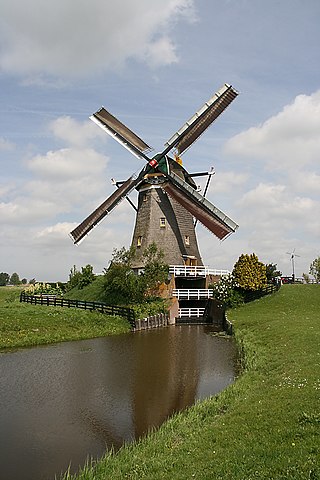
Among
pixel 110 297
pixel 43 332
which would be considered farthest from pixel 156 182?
pixel 43 332

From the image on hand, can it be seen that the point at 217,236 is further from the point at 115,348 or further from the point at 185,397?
the point at 185,397

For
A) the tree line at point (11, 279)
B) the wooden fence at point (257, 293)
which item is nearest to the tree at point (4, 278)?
the tree line at point (11, 279)

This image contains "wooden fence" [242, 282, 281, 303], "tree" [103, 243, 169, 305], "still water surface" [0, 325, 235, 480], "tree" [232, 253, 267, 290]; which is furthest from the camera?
"wooden fence" [242, 282, 281, 303]

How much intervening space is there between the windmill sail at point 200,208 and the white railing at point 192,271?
3402 millimetres

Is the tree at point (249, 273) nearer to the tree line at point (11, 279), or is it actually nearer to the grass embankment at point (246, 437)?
the grass embankment at point (246, 437)

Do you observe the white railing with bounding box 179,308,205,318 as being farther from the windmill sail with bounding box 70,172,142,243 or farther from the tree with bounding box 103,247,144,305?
the windmill sail with bounding box 70,172,142,243

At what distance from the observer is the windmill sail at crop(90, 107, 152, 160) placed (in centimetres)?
3512

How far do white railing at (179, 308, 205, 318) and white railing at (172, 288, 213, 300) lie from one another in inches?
35.5

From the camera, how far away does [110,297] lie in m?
34.5

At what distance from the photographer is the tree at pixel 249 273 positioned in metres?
33.1

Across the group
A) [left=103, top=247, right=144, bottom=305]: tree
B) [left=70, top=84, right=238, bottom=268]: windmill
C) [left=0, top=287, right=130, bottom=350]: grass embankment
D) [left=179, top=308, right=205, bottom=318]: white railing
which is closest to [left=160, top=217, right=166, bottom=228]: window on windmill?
[left=70, top=84, right=238, bottom=268]: windmill

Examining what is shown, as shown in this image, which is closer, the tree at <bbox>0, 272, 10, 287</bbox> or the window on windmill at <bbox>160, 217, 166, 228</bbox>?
the window on windmill at <bbox>160, 217, 166, 228</bbox>

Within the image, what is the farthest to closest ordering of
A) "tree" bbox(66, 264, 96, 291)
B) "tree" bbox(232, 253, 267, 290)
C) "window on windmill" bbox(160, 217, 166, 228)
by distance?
"tree" bbox(66, 264, 96, 291)
"window on windmill" bbox(160, 217, 166, 228)
"tree" bbox(232, 253, 267, 290)

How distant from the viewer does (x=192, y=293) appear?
3381cm
